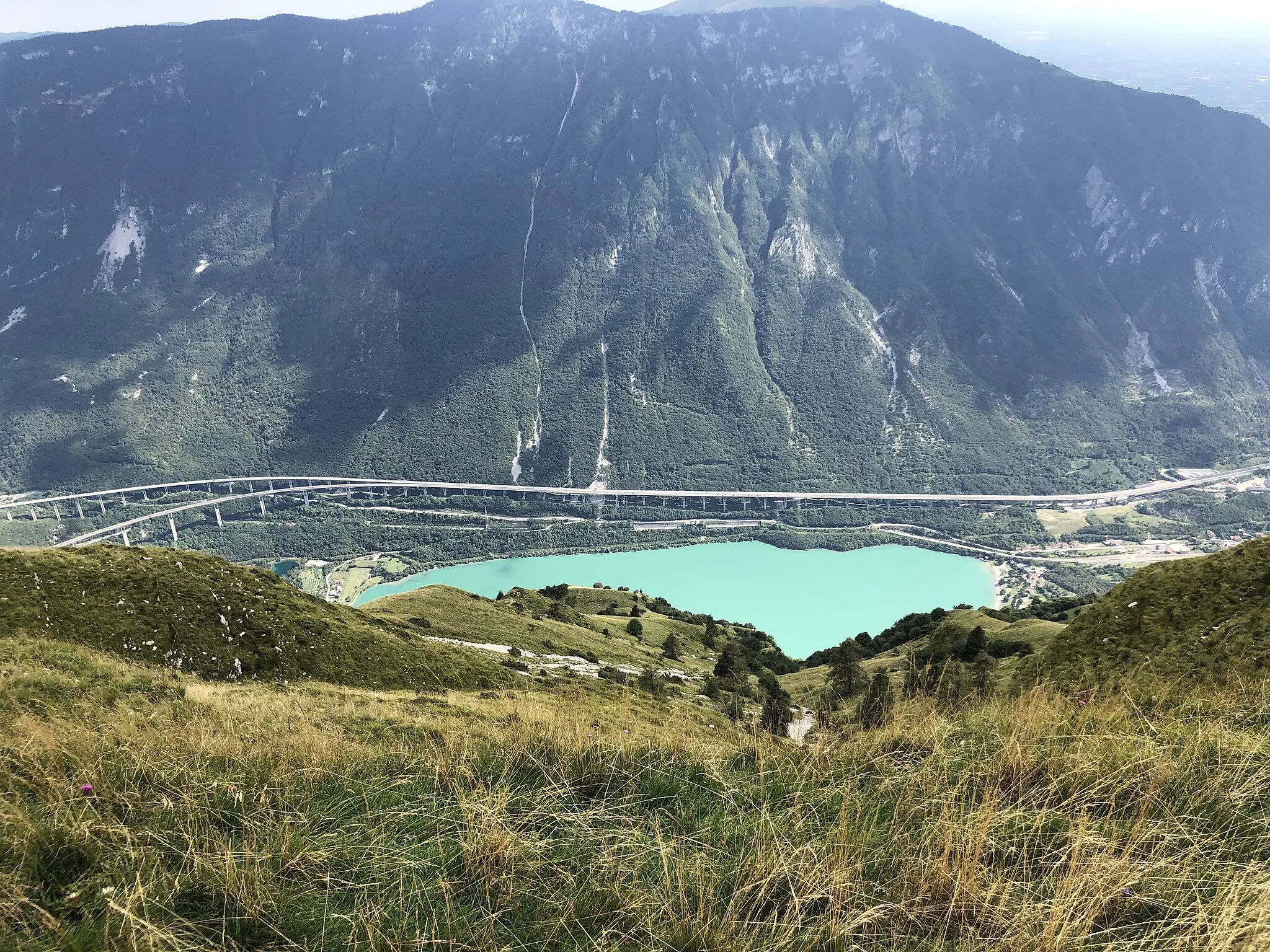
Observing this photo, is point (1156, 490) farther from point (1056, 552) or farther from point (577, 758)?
point (577, 758)

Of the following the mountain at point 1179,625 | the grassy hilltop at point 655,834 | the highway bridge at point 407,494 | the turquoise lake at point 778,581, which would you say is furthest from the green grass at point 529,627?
the highway bridge at point 407,494

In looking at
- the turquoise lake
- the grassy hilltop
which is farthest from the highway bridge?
the grassy hilltop

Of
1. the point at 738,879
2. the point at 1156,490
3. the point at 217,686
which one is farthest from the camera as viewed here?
the point at 1156,490

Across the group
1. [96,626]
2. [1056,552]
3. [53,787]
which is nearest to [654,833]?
[53,787]

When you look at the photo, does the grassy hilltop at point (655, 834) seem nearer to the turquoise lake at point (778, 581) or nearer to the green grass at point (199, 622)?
the green grass at point (199, 622)

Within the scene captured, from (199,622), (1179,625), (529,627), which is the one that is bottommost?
(529,627)

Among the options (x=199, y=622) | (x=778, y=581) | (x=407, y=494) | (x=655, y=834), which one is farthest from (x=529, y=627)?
(x=407, y=494)

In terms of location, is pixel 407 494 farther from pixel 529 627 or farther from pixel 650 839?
pixel 650 839
